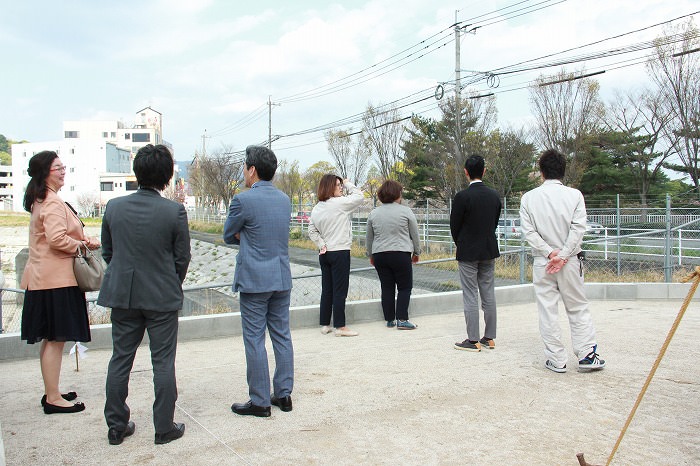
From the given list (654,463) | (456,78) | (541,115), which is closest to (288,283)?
(654,463)

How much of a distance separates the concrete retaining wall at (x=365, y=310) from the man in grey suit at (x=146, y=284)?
2.59 m

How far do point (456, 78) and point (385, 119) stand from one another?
6699 millimetres

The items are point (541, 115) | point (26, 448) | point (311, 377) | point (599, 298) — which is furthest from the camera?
point (541, 115)

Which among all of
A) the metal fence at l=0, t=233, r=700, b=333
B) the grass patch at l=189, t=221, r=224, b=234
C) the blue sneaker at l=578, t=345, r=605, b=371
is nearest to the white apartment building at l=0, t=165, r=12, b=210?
the grass patch at l=189, t=221, r=224, b=234

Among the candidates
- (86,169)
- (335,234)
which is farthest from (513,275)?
(86,169)

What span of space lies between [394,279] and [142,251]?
3.93 meters

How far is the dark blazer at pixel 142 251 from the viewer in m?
3.37

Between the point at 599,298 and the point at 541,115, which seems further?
the point at 541,115

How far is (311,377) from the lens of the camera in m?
4.82

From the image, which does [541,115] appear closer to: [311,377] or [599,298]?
[599,298]

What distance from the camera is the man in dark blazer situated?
559cm

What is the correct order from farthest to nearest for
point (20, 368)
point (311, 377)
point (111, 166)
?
point (111, 166)
point (20, 368)
point (311, 377)

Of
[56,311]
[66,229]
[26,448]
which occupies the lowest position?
[26,448]

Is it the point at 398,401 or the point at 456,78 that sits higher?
the point at 456,78
